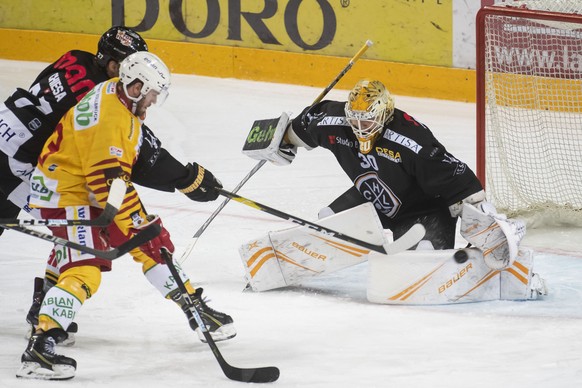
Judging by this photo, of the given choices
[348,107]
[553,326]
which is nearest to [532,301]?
[553,326]

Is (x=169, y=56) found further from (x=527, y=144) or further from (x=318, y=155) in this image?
(x=527, y=144)

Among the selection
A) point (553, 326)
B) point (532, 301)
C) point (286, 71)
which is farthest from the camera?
point (286, 71)

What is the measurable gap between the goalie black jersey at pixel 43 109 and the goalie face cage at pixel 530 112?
6.65 ft

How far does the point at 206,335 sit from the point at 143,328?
0.57 metres

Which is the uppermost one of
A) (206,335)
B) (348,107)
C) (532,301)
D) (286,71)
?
(348,107)

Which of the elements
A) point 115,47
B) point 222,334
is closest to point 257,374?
point 222,334

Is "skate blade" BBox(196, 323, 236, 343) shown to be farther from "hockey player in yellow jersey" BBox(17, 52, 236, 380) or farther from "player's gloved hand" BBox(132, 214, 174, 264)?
"player's gloved hand" BBox(132, 214, 174, 264)

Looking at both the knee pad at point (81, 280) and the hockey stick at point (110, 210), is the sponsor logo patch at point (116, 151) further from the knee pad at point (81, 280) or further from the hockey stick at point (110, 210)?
the knee pad at point (81, 280)

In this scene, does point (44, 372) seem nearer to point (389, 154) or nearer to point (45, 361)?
point (45, 361)

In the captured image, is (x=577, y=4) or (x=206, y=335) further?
(x=577, y=4)

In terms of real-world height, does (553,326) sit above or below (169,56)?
above

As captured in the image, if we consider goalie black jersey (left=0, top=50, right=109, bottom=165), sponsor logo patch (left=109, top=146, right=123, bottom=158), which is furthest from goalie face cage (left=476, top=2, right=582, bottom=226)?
sponsor logo patch (left=109, top=146, right=123, bottom=158)

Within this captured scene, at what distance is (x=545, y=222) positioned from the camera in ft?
18.3

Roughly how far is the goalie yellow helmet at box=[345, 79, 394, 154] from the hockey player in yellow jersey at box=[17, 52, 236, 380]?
847 mm
